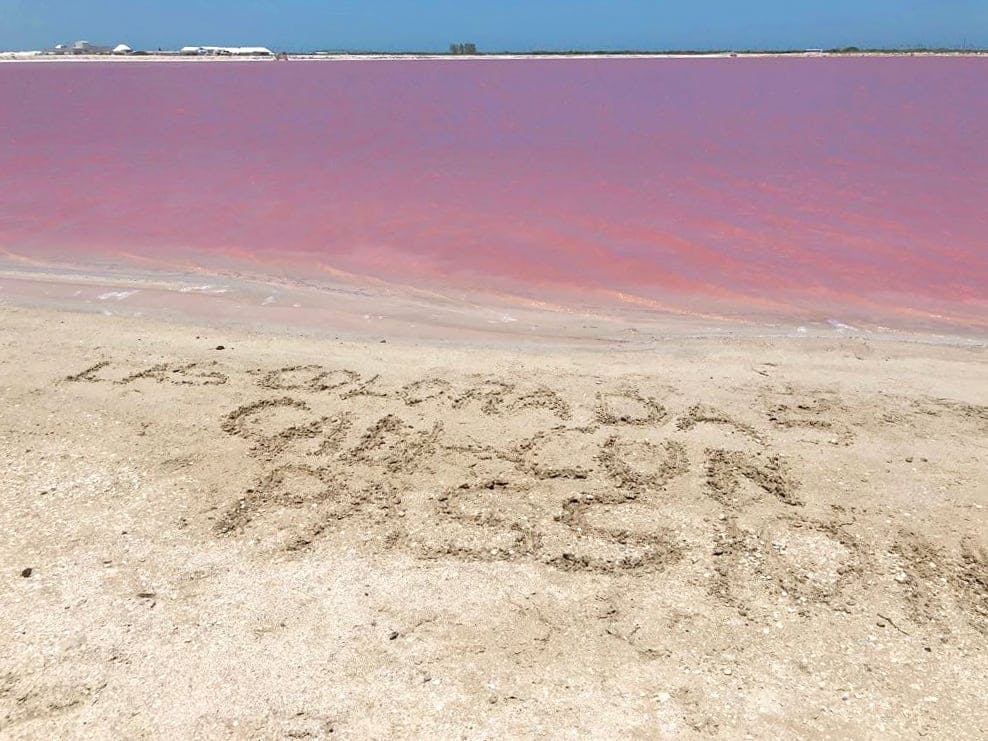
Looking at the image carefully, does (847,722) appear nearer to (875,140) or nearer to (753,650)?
(753,650)

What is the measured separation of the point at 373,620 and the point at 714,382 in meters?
2.66

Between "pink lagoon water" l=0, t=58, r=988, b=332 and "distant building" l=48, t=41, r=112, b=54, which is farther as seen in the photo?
"distant building" l=48, t=41, r=112, b=54

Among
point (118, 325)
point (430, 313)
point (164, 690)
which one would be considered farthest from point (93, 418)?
point (430, 313)

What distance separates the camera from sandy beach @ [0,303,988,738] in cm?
231

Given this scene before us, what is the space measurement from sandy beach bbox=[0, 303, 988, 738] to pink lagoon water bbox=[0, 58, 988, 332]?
2.44 metres

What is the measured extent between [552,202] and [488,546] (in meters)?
7.58

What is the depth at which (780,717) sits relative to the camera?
7.39 ft

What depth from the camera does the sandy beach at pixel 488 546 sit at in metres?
2.31

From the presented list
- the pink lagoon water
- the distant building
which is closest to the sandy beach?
the pink lagoon water

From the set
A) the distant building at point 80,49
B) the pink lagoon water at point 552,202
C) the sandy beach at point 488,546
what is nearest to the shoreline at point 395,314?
the pink lagoon water at point 552,202

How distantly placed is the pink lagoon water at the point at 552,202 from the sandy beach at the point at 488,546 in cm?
244

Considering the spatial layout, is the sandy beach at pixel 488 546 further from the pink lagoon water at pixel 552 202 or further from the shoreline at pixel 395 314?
the pink lagoon water at pixel 552 202

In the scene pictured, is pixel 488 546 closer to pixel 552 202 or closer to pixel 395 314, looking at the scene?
pixel 395 314

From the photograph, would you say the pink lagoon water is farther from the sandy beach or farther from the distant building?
the distant building
